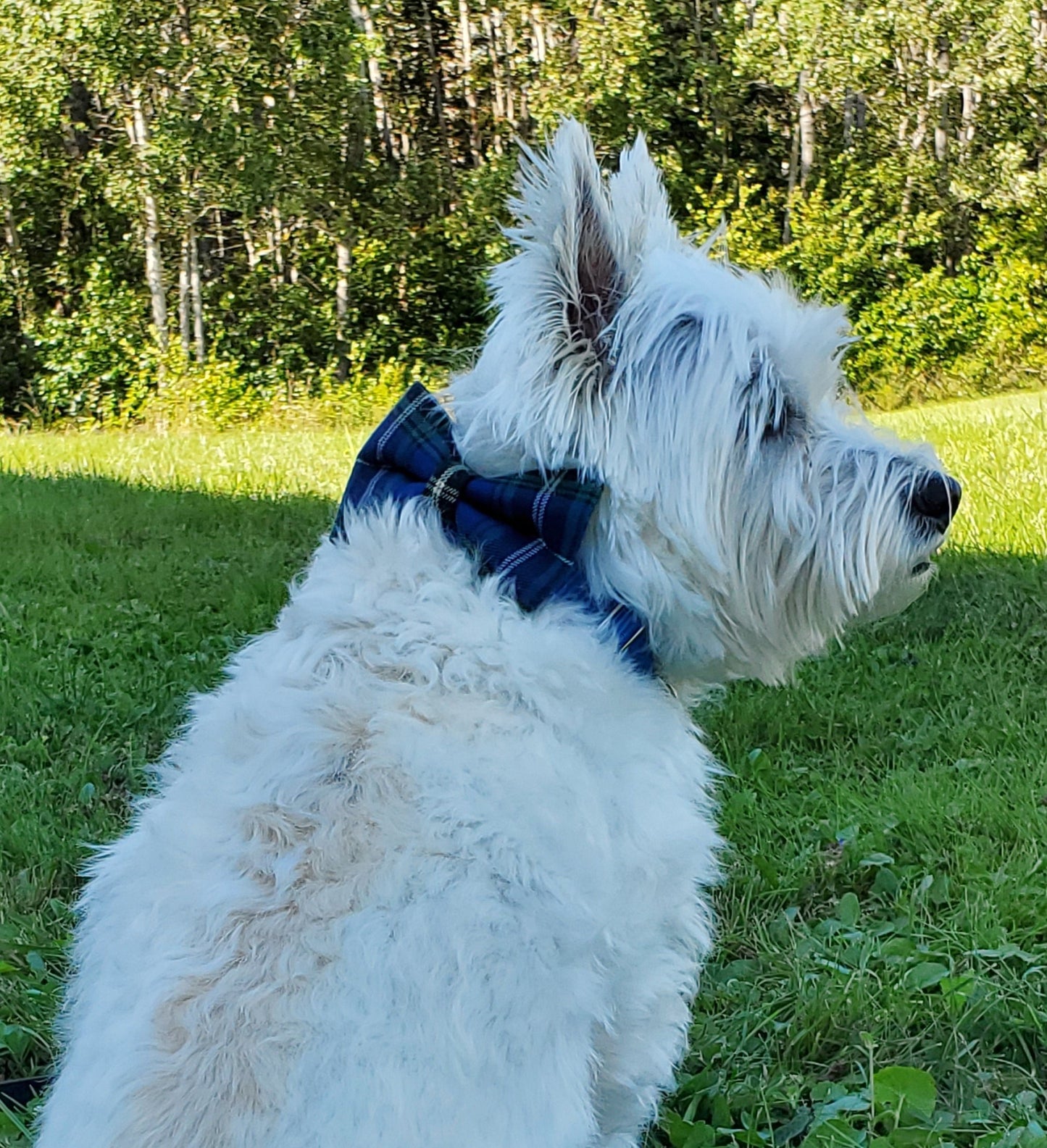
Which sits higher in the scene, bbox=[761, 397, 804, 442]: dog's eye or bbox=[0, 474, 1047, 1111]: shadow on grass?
bbox=[761, 397, 804, 442]: dog's eye

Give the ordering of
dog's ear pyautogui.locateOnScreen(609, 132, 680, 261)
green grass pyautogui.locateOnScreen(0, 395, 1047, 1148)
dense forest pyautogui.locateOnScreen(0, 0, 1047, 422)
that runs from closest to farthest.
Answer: dog's ear pyautogui.locateOnScreen(609, 132, 680, 261) → green grass pyautogui.locateOnScreen(0, 395, 1047, 1148) → dense forest pyautogui.locateOnScreen(0, 0, 1047, 422)

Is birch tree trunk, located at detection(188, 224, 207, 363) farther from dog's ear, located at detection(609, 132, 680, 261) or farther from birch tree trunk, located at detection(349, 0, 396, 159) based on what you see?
dog's ear, located at detection(609, 132, 680, 261)

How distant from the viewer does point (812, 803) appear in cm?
372

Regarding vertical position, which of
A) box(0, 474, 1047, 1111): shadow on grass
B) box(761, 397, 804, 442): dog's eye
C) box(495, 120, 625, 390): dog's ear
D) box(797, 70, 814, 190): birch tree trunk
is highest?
box(495, 120, 625, 390): dog's ear

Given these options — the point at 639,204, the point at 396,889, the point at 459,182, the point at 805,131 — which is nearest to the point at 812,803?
the point at 639,204

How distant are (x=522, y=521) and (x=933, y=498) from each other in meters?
0.78

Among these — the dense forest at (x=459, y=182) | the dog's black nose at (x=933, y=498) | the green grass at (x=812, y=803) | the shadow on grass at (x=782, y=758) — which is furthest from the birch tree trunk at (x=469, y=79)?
the dog's black nose at (x=933, y=498)

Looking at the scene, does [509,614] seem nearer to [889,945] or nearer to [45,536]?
[889,945]

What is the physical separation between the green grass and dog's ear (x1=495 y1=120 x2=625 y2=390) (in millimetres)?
1551

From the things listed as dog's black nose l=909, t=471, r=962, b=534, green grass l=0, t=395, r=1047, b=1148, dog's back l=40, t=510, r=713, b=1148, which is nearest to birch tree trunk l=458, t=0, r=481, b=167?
green grass l=0, t=395, r=1047, b=1148

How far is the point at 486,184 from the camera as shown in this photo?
62.2 ft

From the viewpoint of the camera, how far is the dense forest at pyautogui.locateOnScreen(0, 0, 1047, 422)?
18156mm

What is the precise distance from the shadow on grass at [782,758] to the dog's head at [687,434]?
3.64 ft

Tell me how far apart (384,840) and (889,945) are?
1.75m
